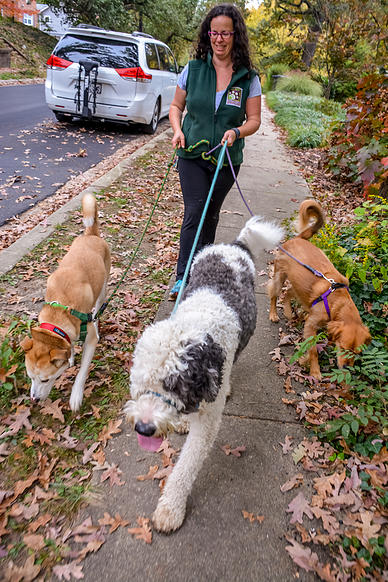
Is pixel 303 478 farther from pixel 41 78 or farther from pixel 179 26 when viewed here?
pixel 179 26

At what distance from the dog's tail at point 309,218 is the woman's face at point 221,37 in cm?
164

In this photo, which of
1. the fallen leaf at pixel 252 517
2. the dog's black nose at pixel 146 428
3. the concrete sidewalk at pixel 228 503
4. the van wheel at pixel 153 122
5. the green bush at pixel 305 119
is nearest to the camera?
the dog's black nose at pixel 146 428

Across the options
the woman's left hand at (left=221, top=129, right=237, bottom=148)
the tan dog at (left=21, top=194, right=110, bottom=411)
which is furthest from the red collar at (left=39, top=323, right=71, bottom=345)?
the woman's left hand at (left=221, top=129, right=237, bottom=148)

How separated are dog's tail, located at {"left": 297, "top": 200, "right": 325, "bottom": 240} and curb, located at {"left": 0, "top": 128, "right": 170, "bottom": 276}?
10.9 feet

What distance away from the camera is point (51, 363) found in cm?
247

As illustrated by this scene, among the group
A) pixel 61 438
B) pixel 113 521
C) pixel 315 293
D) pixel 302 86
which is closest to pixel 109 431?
pixel 61 438

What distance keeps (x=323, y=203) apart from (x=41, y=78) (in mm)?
24621

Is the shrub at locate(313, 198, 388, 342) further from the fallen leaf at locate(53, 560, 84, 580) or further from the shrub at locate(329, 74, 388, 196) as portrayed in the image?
the fallen leaf at locate(53, 560, 84, 580)

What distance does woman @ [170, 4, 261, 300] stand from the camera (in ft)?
10.4

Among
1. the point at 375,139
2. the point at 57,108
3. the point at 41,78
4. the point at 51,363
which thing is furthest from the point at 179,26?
the point at 51,363

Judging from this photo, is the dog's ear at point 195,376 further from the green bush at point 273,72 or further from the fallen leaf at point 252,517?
the green bush at point 273,72

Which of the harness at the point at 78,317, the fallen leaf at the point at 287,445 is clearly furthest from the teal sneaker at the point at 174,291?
the fallen leaf at the point at 287,445

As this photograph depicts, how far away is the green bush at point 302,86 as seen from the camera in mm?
20828

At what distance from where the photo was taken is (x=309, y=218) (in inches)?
159
